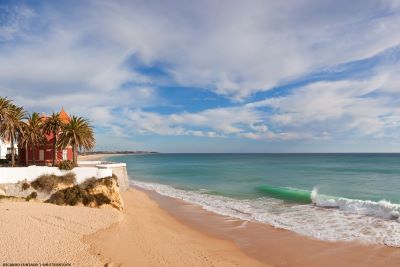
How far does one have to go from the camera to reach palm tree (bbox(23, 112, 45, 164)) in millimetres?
28859

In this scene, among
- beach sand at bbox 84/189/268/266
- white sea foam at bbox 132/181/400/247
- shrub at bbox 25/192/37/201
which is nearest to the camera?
beach sand at bbox 84/189/268/266

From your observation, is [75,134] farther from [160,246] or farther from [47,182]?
[160,246]

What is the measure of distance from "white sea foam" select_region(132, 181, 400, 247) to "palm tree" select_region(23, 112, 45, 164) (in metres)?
15.5

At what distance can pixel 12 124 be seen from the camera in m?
26.3

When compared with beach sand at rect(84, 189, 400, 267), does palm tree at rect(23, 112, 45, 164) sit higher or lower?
higher

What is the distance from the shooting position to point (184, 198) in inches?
1289

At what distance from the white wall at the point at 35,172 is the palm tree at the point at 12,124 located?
5097mm

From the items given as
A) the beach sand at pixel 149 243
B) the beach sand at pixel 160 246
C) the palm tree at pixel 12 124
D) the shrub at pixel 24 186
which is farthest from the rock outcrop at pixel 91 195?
the palm tree at pixel 12 124

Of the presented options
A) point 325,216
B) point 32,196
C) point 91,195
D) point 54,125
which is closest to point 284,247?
point 325,216

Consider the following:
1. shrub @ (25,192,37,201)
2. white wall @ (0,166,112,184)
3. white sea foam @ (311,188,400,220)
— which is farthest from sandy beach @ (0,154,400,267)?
white sea foam @ (311,188,400,220)

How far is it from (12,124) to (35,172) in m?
6.58

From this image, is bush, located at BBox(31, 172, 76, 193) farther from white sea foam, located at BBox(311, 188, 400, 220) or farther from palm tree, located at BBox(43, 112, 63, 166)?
white sea foam, located at BBox(311, 188, 400, 220)

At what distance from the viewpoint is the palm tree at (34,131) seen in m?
28.9

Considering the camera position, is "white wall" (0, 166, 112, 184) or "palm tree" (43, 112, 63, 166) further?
"palm tree" (43, 112, 63, 166)
